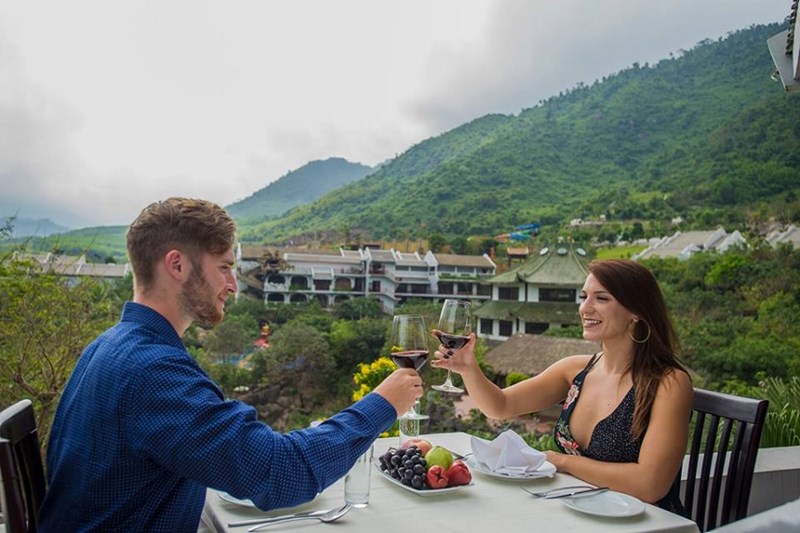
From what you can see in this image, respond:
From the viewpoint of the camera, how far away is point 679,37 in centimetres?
1020

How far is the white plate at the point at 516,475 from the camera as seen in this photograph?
4.99ft

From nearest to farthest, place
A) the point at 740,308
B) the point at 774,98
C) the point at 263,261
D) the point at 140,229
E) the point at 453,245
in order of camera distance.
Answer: the point at 140,229, the point at 740,308, the point at 263,261, the point at 774,98, the point at 453,245

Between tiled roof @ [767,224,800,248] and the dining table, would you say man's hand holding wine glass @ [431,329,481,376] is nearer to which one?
the dining table

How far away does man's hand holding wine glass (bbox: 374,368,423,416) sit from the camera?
1.22 meters

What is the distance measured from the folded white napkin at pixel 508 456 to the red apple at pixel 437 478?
0.17 metres

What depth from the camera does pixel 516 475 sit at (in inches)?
60.0

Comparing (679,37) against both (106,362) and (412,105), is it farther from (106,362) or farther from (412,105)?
(106,362)

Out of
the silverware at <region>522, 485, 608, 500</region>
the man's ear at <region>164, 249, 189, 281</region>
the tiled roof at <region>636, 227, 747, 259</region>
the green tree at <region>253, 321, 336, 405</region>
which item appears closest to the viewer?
the man's ear at <region>164, 249, 189, 281</region>

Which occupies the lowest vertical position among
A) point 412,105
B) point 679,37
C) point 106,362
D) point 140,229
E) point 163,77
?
point 106,362

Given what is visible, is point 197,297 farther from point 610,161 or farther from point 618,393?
point 610,161

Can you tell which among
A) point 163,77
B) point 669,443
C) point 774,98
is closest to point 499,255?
point 774,98

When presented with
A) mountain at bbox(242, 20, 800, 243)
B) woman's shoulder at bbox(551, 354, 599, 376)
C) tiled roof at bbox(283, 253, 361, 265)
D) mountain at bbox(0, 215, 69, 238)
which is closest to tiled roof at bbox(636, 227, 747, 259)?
mountain at bbox(242, 20, 800, 243)

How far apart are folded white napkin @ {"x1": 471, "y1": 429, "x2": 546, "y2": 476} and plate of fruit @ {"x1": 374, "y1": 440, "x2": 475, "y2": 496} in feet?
0.28

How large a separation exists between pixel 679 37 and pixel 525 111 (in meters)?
2.58
